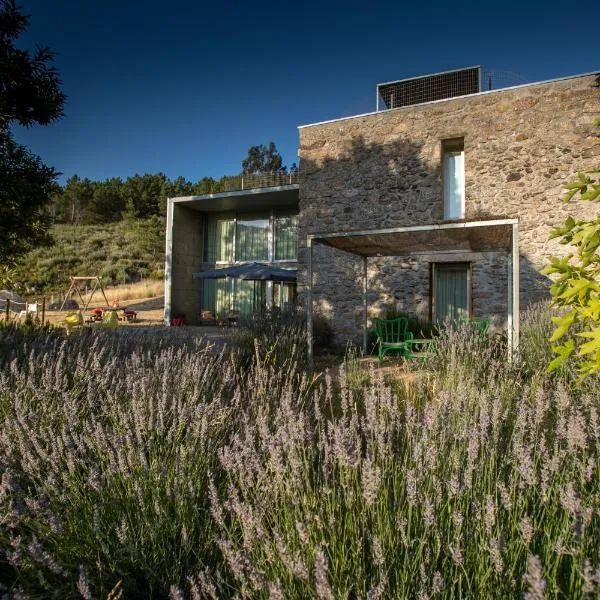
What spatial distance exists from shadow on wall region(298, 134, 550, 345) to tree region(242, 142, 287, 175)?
1333 inches

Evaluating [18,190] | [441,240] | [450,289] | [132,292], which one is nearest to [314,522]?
[441,240]

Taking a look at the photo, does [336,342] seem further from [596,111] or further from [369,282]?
[596,111]

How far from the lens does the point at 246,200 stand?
1549cm

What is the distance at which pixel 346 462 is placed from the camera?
1.63 meters

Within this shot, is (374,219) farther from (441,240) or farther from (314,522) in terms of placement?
(314,522)

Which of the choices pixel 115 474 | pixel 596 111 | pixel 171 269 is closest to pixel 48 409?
pixel 115 474

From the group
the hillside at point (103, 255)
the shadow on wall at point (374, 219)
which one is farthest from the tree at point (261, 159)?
the shadow on wall at point (374, 219)

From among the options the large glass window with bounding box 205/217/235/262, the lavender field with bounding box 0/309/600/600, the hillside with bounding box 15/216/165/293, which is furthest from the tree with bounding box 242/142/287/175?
the lavender field with bounding box 0/309/600/600

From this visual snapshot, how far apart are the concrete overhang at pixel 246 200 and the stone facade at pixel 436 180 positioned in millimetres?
2936

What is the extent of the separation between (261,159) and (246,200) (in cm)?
3104

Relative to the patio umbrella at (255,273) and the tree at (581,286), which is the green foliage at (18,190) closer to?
the patio umbrella at (255,273)

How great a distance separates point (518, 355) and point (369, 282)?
6.08 m

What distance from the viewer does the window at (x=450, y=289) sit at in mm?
10555

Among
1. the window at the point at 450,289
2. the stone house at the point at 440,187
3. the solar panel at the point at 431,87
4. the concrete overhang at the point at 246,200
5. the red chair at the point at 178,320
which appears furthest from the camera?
the red chair at the point at 178,320
